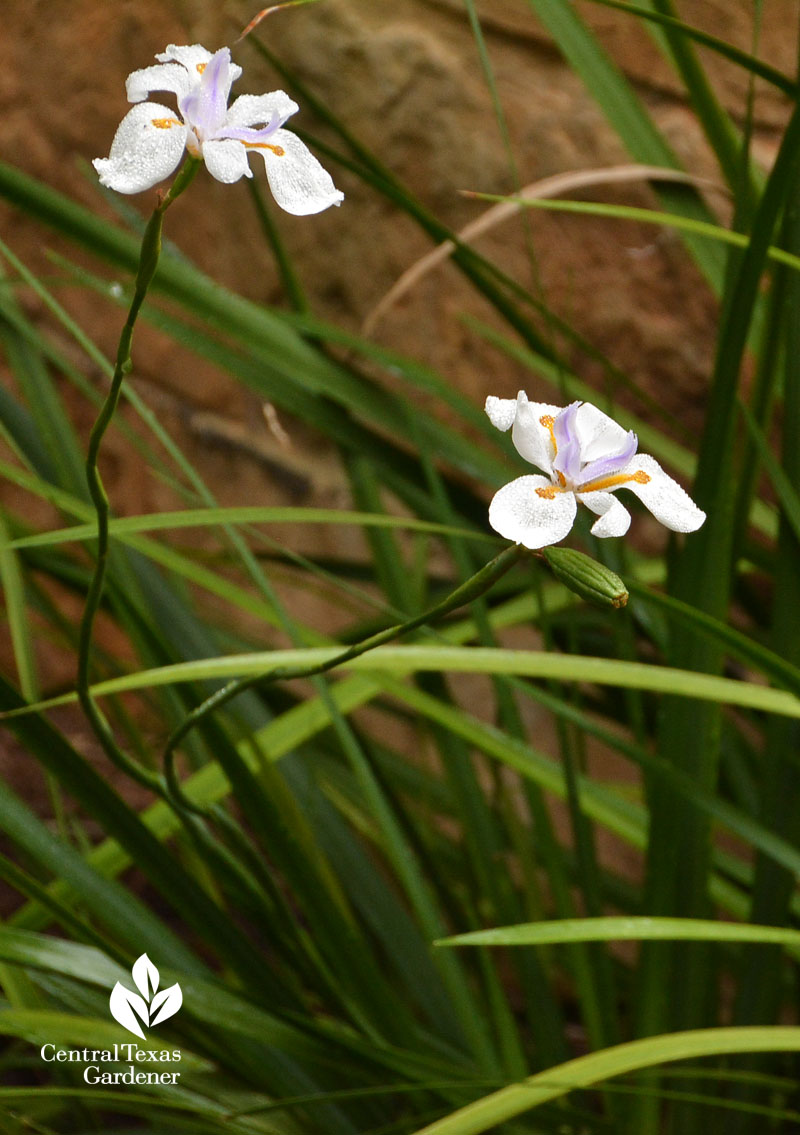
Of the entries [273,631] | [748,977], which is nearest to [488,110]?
[273,631]

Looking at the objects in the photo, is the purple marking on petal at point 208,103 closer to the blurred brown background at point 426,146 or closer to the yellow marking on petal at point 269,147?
the yellow marking on petal at point 269,147

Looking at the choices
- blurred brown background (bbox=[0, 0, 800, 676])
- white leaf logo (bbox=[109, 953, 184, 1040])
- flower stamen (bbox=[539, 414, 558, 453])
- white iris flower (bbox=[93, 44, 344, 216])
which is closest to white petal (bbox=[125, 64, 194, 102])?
white iris flower (bbox=[93, 44, 344, 216])

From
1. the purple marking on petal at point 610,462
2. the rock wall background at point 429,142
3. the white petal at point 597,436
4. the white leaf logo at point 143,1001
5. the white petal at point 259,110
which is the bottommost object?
the white leaf logo at point 143,1001

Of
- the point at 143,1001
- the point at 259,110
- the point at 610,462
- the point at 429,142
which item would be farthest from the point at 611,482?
the point at 429,142

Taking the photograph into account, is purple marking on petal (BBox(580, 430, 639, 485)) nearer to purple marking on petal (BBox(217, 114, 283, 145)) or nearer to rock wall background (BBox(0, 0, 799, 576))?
purple marking on petal (BBox(217, 114, 283, 145))

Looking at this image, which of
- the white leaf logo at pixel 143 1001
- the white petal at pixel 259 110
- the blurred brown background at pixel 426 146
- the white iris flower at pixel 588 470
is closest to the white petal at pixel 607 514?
the white iris flower at pixel 588 470

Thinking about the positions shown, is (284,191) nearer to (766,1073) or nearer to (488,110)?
(766,1073)

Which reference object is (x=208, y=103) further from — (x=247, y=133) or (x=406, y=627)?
(x=406, y=627)
